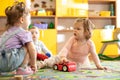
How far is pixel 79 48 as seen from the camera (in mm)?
1905

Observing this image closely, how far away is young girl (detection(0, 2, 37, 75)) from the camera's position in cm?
141

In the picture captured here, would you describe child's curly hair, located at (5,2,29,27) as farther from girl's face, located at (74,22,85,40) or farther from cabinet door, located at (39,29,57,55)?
cabinet door, located at (39,29,57,55)

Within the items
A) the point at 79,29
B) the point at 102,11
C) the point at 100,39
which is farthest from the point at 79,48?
the point at 102,11

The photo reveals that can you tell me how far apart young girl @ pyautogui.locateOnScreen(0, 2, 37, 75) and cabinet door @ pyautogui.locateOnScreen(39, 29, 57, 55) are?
7.42 ft

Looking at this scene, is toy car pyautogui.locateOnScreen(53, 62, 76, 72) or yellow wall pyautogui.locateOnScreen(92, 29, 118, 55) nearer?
toy car pyautogui.locateOnScreen(53, 62, 76, 72)

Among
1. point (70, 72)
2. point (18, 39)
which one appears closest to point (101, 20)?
point (70, 72)

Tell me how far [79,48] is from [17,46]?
60cm

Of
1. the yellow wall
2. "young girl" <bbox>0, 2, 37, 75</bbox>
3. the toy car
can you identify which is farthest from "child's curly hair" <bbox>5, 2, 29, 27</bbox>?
the yellow wall

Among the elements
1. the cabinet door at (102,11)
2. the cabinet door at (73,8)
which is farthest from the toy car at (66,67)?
the cabinet door at (102,11)

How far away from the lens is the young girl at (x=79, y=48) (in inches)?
73.3

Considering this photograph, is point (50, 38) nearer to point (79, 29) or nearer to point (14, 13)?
point (79, 29)

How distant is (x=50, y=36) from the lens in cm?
378

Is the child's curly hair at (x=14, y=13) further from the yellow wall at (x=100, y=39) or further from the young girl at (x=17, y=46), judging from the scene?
the yellow wall at (x=100, y=39)

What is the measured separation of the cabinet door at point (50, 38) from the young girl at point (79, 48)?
5.90 feet
